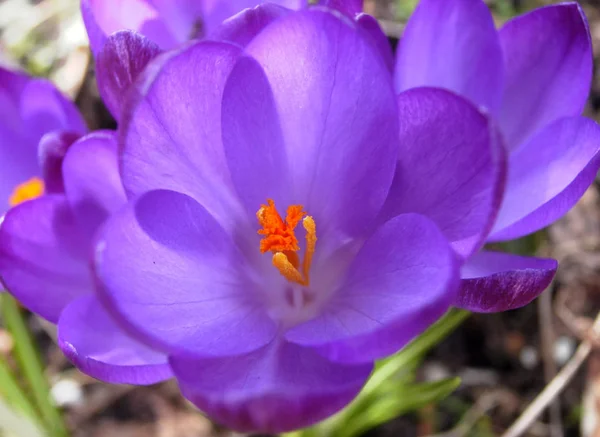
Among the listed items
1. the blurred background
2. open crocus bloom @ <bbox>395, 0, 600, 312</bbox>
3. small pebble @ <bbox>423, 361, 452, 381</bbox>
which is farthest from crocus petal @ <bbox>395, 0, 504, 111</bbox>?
small pebble @ <bbox>423, 361, 452, 381</bbox>

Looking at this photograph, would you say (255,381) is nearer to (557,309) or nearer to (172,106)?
(172,106)

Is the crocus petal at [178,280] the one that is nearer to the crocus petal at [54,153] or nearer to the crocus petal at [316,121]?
the crocus petal at [316,121]

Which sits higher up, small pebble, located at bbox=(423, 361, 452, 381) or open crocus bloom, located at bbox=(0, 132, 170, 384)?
open crocus bloom, located at bbox=(0, 132, 170, 384)

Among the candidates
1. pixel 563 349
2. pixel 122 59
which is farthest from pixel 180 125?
pixel 563 349

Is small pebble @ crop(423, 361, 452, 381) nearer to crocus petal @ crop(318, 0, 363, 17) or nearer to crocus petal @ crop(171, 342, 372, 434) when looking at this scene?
crocus petal @ crop(171, 342, 372, 434)

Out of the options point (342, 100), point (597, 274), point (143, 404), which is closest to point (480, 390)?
point (597, 274)

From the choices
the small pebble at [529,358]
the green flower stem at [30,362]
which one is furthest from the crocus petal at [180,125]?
the small pebble at [529,358]

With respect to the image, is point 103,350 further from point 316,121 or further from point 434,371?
point 434,371
